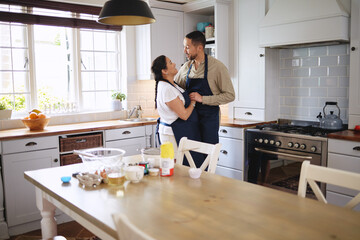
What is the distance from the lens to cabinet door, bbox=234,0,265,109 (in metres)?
4.42

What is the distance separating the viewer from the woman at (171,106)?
3223mm

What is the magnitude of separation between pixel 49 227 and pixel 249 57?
3.13 m

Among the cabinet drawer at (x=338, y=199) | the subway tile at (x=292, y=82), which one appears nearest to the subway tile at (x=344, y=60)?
the subway tile at (x=292, y=82)

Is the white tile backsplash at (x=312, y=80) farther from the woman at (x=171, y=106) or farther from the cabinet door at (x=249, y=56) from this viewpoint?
the woman at (x=171, y=106)

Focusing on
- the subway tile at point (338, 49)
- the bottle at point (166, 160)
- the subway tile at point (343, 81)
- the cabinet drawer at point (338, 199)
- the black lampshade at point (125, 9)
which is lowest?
the cabinet drawer at point (338, 199)

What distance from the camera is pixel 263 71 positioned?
14.4 feet

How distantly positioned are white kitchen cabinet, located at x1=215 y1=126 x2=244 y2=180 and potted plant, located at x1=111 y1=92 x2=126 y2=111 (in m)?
1.46

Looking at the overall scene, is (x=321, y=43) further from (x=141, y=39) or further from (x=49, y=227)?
(x=49, y=227)

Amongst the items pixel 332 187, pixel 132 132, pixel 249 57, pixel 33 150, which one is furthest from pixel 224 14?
pixel 33 150

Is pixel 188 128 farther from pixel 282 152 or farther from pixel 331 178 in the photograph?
pixel 331 178

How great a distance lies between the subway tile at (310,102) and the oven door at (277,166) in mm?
780

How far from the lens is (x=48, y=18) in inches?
173

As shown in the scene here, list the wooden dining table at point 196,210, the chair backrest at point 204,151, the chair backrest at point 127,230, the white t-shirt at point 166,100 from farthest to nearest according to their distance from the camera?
the white t-shirt at point 166,100 → the chair backrest at point 204,151 → the wooden dining table at point 196,210 → the chair backrest at point 127,230

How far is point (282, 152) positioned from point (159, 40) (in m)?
2.20
